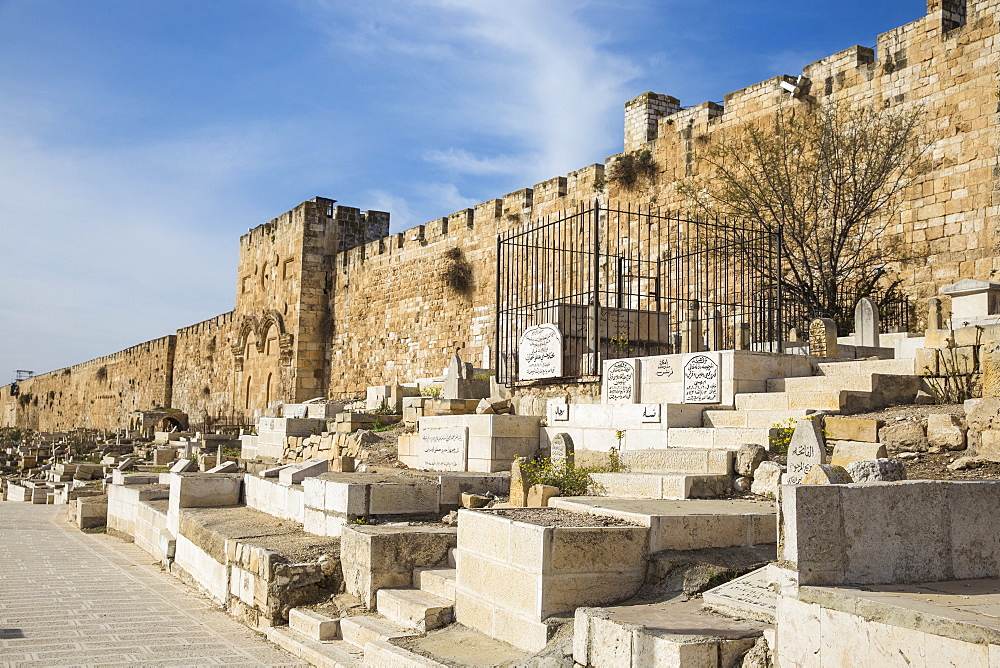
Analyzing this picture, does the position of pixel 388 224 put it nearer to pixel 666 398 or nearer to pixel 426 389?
pixel 426 389

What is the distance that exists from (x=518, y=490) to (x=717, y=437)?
73.1 inches

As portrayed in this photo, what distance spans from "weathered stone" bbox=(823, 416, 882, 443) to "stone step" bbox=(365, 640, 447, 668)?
3.56 m

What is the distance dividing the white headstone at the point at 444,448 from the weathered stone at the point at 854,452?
4.38 metres

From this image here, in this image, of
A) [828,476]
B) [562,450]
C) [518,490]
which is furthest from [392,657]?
[562,450]

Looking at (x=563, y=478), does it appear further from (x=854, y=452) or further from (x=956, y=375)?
(x=956, y=375)

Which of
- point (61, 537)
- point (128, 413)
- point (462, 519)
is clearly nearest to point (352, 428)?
point (61, 537)

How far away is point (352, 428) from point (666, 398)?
6.10 m

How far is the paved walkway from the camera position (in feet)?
17.7

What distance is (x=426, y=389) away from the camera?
16.0 meters

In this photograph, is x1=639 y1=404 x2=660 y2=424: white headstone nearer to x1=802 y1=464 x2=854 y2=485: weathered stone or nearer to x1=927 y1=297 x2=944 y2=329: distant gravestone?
x1=927 y1=297 x2=944 y2=329: distant gravestone

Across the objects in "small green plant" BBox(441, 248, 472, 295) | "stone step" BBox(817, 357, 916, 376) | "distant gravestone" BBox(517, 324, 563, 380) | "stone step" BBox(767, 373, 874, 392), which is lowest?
"stone step" BBox(767, 373, 874, 392)

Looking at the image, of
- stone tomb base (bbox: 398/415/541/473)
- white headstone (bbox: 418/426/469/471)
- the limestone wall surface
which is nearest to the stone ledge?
stone tomb base (bbox: 398/415/541/473)

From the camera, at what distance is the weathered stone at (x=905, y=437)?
20.0ft

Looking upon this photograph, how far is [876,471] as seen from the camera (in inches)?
152
